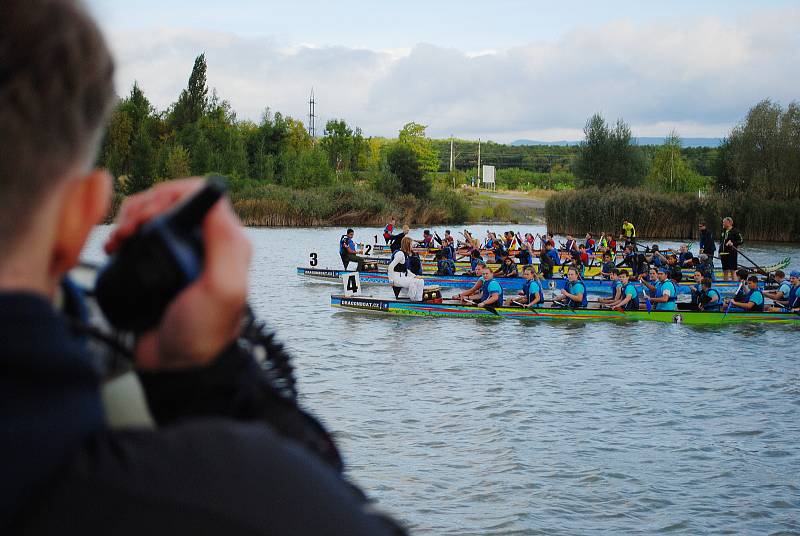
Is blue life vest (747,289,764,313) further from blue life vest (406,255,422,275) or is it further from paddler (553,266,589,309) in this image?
blue life vest (406,255,422,275)

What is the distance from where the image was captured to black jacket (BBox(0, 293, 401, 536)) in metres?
0.67

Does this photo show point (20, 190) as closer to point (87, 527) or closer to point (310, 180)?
point (87, 527)

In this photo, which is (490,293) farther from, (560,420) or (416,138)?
(416,138)

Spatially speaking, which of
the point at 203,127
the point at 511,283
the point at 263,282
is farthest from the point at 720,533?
the point at 203,127

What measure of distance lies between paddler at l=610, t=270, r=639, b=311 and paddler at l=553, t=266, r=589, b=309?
0.59 meters

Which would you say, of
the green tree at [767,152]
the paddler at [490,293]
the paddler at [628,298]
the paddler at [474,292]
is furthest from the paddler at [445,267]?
the green tree at [767,152]

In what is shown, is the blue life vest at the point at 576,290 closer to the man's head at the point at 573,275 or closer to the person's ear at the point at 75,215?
the man's head at the point at 573,275

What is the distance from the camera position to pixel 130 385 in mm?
865

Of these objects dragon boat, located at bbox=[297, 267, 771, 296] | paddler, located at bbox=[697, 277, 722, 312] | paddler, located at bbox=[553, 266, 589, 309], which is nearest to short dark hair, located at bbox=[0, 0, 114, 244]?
paddler, located at bbox=[553, 266, 589, 309]

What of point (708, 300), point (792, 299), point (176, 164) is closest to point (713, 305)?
point (708, 300)

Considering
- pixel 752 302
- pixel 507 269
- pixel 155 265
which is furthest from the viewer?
pixel 507 269

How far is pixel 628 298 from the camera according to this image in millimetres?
16906

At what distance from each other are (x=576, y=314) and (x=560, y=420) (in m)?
6.65

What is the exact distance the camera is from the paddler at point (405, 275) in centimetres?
1766
